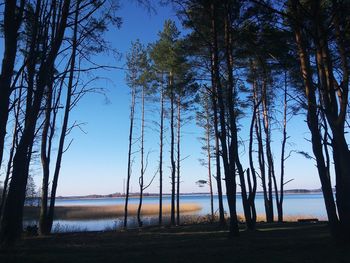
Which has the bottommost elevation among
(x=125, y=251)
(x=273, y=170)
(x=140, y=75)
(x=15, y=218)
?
(x=125, y=251)

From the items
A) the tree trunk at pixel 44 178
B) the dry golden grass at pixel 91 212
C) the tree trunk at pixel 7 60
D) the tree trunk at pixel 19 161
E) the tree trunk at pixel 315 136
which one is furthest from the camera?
the dry golden grass at pixel 91 212

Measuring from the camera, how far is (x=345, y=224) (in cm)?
942

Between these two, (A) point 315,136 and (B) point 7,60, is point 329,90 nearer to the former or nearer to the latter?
(A) point 315,136

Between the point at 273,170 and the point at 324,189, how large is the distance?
50.1 ft

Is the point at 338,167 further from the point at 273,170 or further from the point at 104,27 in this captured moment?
the point at 273,170

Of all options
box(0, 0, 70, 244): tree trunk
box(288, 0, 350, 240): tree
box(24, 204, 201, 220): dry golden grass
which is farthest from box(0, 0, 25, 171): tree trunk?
box(24, 204, 201, 220): dry golden grass

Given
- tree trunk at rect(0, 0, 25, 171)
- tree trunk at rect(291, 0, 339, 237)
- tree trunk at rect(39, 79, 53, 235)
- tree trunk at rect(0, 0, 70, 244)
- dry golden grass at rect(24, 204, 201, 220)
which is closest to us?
tree trunk at rect(0, 0, 25, 171)

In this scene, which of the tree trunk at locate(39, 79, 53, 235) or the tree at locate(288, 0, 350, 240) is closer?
the tree at locate(288, 0, 350, 240)

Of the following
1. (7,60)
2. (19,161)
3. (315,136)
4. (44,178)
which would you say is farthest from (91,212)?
(7,60)

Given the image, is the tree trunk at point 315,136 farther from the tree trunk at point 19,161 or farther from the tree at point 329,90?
the tree trunk at point 19,161

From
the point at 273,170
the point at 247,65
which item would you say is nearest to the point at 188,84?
the point at 247,65

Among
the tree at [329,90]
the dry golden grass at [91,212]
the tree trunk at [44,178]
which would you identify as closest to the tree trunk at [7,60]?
the tree at [329,90]

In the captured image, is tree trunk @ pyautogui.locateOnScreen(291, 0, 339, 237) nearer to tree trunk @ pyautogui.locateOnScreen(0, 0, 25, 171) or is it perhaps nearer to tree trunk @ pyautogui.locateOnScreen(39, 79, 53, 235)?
tree trunk @ pyautogui.locateOnScreen(0, 0, 25, 171)

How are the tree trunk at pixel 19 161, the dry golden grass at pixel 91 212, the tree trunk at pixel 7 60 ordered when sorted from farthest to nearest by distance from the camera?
1. the dry golden grass at pixel 91 212
2. the tree trunk at pixel 19 161
3. the tree trunk at pixel 7 60
